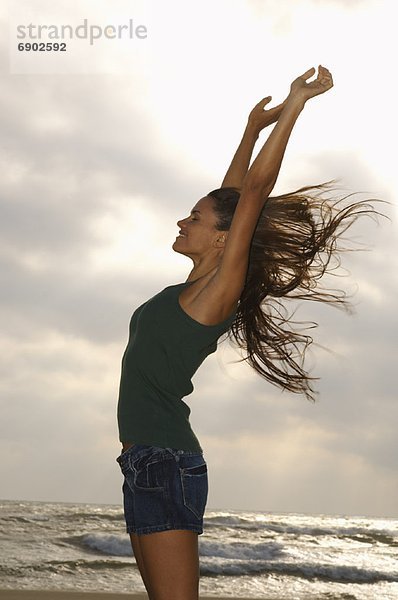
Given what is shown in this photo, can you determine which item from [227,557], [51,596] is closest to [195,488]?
[51,596]

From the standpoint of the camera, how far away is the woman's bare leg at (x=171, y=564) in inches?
111

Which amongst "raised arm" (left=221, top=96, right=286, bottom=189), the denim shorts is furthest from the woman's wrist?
the denim shorts

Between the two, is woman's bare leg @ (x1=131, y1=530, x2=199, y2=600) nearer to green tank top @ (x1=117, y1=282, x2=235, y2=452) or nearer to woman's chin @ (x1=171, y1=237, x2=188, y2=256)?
green tank top @ (x1=117, y1=282, x2=235, y2=452)

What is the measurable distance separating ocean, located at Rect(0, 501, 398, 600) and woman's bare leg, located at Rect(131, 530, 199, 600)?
25.0 ft

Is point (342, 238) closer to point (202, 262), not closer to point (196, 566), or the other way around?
point (202, 262)

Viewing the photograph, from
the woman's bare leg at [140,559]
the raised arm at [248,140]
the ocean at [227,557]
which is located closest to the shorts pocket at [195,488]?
the woman's bare leg at [140,559]

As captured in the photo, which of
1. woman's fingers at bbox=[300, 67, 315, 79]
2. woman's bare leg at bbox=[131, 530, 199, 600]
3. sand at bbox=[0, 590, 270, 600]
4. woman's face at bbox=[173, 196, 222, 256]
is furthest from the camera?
sand at bbox=[0, 590, 270, 600]

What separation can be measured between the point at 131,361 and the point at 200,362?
0.25 metres

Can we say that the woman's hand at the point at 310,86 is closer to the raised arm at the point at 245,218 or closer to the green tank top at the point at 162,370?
the raised arm at the point at 245,218

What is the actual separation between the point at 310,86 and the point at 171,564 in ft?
5.46

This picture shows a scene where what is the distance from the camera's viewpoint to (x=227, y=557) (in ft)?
47.1

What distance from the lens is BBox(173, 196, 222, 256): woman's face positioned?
3.30 meters

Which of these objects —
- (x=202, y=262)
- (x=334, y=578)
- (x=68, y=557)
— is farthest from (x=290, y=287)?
(x=68, y=557)

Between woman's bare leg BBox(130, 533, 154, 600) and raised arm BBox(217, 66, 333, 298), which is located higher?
raised arm BBox(217, 66, 333, 298)
